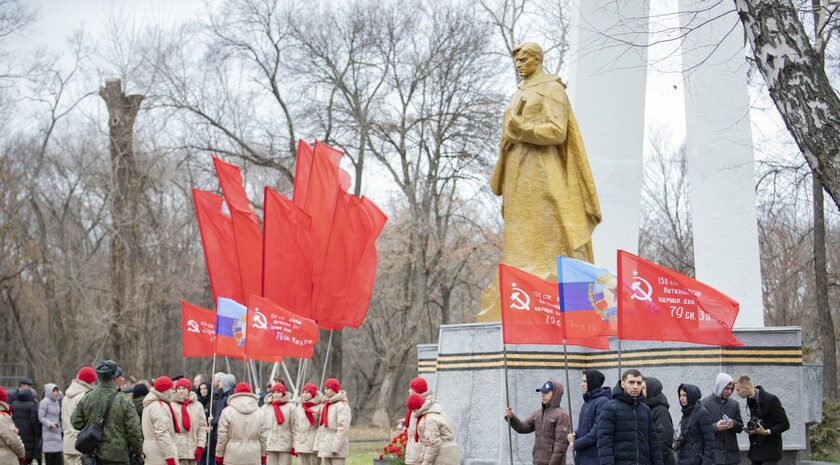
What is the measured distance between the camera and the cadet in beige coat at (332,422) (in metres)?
14.3

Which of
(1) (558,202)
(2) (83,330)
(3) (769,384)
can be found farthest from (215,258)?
(2) (83,330)

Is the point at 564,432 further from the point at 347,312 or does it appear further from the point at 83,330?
the point at 83,330

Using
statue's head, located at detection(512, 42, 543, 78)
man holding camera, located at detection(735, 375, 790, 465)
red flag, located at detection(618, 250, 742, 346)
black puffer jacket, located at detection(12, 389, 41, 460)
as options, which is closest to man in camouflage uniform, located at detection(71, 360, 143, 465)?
red flag, located at detection(618, 250, 742, 346)

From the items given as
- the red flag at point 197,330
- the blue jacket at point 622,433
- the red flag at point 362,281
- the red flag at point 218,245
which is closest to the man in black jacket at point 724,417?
the blue jacket at point 622,433

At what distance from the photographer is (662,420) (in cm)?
1032

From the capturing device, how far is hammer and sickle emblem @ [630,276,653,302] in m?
10.5

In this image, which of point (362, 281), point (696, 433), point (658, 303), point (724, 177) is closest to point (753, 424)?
point (696, 433)

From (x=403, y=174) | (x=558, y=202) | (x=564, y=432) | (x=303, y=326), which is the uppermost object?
(x=403, y=174)

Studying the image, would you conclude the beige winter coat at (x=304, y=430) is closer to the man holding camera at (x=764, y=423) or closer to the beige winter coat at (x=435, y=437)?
the beige winter coat at (x=435, y=437)

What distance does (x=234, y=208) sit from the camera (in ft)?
65.1

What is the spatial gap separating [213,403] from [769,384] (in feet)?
27.2

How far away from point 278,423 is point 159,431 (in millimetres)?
2945

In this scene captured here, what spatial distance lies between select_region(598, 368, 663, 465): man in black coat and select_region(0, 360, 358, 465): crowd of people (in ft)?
15.8

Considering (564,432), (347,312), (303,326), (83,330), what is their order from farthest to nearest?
1. (83,330)
2. (347,312)
3. (303,326)
4. (564,432)
